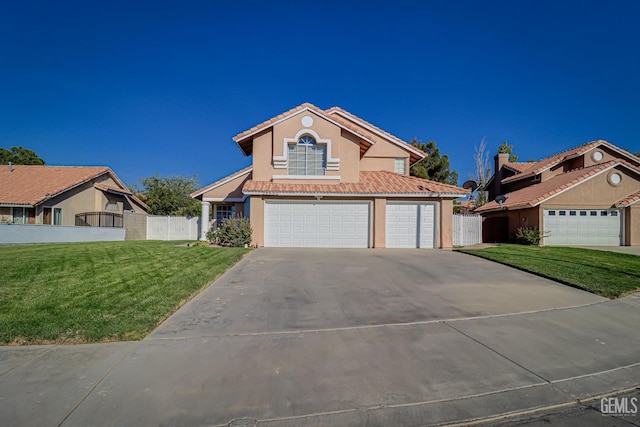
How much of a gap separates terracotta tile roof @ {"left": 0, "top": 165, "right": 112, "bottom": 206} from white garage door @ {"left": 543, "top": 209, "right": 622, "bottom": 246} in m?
32.1

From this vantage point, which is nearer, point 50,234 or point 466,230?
point 50,234

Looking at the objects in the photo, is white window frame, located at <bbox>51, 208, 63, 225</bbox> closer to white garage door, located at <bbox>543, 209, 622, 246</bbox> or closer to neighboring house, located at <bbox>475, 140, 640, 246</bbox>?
neighboring house, located at <bbox>475, 140, 640, 246</bbox>

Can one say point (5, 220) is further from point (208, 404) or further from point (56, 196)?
point (208, 404)

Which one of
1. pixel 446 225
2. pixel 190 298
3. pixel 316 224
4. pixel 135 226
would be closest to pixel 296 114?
pixel 316 224

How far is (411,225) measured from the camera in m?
18.1

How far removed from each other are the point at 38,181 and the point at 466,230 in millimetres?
30666

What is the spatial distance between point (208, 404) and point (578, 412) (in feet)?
11.9

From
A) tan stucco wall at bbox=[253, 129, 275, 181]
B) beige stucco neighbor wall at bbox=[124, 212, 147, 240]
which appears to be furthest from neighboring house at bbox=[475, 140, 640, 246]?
beige stucco neighbor wall at bbox=[124, 212, 147, 240]

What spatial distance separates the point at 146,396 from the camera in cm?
355

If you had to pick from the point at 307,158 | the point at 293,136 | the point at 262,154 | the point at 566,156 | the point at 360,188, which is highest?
the point at 566,156

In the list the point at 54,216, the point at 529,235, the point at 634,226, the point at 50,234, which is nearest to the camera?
the point at 529,235

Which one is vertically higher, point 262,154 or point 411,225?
point 262,154

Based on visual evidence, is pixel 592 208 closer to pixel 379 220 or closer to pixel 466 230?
pixel 466 230

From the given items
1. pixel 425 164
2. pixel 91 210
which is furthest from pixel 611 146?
pixel 91 210
